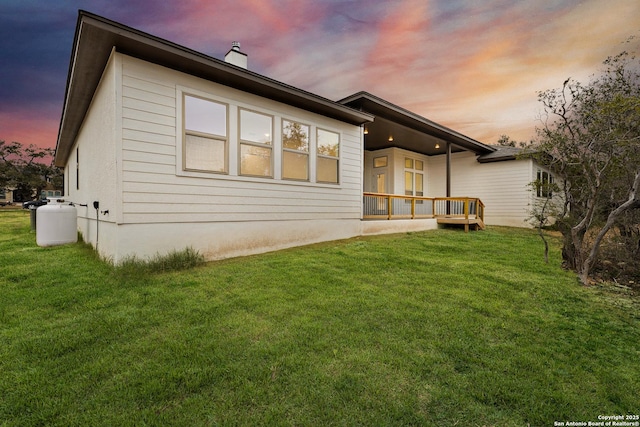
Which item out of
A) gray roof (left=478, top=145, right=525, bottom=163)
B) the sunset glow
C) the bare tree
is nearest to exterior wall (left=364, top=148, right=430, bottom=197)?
the sunset glow

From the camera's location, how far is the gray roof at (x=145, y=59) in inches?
176

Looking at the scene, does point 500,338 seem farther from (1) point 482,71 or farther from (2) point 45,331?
(1) point 482,71

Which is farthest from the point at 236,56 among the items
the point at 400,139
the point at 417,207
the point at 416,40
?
the point at 417,207

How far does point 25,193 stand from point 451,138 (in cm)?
6069

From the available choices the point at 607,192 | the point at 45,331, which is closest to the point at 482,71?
the point at 607,192

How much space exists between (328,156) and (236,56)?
3.75m

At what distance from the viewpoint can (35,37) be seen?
65.5 feet

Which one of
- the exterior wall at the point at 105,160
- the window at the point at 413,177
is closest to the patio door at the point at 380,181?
the window at the point at 413,177

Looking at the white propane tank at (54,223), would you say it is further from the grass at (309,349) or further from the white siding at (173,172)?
the white siding at (173,172)

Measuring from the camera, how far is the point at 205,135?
5.71 m

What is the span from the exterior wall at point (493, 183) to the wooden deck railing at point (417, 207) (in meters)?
2.14

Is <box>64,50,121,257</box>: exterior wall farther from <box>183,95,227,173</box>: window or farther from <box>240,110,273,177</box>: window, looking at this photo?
<box>240,110,273,177</box>: window

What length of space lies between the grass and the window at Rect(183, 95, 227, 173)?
2.40m

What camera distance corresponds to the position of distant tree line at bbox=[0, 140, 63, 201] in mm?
38844
